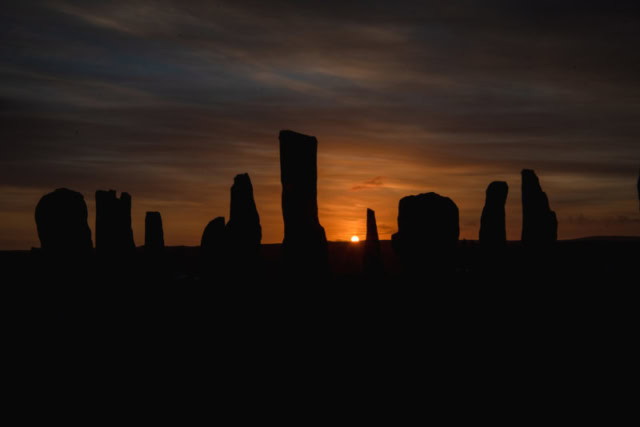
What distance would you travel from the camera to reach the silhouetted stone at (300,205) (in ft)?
67.6

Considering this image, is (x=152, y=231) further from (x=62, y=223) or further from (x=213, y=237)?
(x=62, y=223)

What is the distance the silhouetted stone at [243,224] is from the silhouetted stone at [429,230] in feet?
15.5

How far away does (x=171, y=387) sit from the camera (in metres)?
13.7

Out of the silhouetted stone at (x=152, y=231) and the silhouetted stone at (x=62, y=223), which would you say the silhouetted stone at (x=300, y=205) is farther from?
the silhouetted stone at (x=152, y=231)

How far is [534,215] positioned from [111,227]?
14820 mm

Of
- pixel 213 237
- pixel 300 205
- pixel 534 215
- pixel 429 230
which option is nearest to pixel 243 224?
pixel 300 205

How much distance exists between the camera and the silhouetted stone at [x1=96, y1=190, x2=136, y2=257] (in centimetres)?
2706

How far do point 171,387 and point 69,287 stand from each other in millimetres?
6496

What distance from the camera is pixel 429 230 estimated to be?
814 inches

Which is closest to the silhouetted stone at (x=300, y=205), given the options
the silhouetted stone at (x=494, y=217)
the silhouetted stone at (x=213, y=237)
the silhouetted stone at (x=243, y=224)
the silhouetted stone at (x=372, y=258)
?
the silhouetted stone at (x=243, y=224)

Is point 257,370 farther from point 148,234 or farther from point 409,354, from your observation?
point 148,234

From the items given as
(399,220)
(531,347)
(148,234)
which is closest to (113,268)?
(148,234)

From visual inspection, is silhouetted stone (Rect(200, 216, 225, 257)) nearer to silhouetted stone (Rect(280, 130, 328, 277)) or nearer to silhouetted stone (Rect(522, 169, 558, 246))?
silhouetted stone (Rect(280, 130, 328, 277))

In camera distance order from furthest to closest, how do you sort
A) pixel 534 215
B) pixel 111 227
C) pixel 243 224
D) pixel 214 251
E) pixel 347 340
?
1. pixel 111 227
2. pixel 214 251
3. pixel 534 215
4. pixel 243 224
5. pixel 347 340
